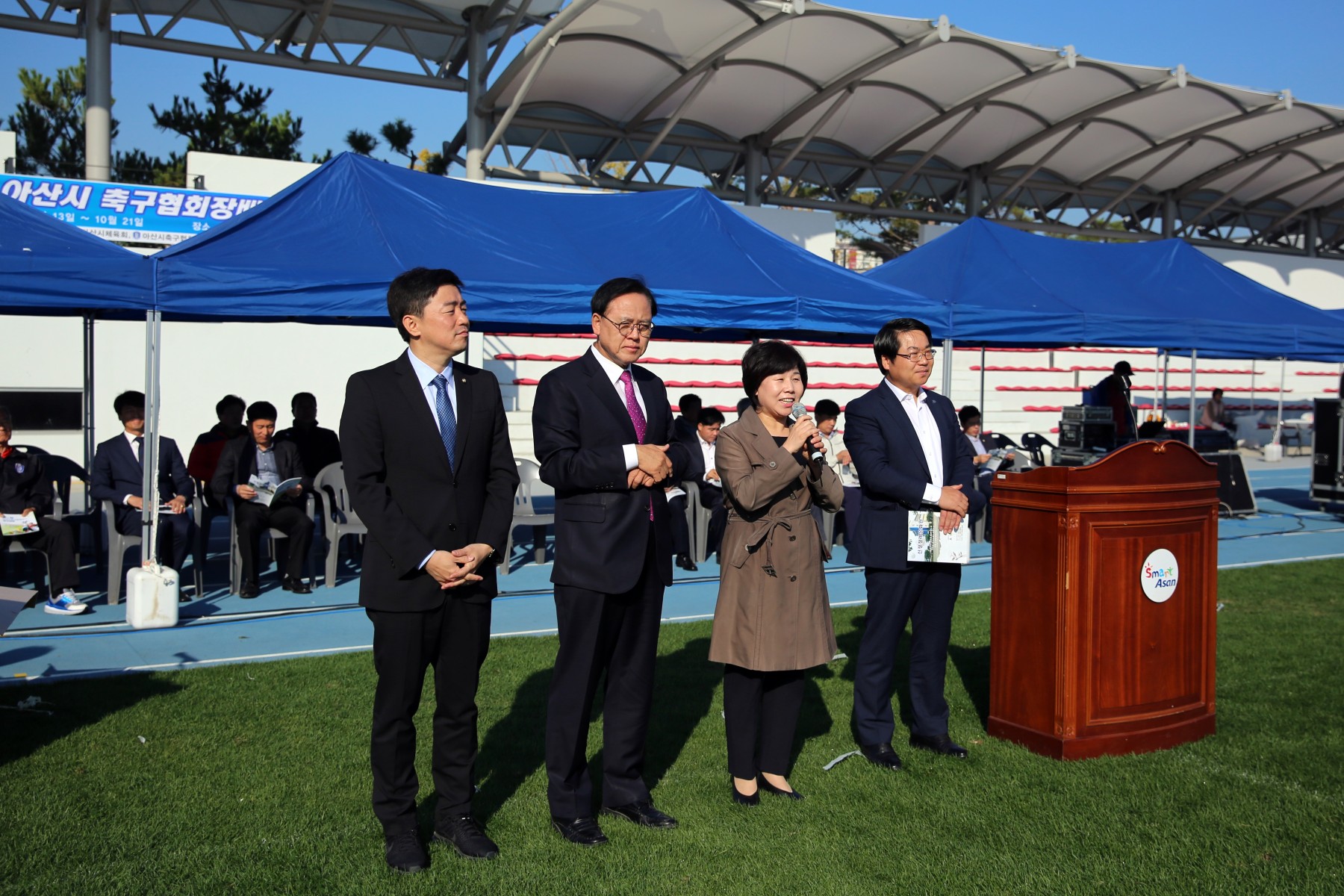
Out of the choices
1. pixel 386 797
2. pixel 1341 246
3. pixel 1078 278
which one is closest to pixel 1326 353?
pixel 1078 278

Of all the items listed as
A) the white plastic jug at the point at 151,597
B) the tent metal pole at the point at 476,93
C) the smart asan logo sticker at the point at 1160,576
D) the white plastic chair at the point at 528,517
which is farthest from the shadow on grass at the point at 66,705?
the tent metal pole at the point at 476,93

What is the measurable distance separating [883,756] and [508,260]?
5.36m

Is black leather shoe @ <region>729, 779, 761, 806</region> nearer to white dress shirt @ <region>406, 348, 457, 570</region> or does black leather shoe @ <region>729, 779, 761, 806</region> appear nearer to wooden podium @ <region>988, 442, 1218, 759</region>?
wooden podium @ <region>988, 442, 1218, 759</region>

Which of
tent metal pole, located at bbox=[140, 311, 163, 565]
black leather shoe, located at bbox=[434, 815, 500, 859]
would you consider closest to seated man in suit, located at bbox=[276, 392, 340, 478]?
tent metal pole, located at bbox=[140, 311, 163, 565]

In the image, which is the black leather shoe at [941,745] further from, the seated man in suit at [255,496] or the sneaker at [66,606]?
the sneaker at [66,606]

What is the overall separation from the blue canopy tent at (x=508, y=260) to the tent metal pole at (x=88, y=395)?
196 centimetres

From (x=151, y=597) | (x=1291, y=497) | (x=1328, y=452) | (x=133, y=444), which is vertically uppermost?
(x=133, y=444)

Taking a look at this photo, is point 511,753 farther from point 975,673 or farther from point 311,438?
point 311,438

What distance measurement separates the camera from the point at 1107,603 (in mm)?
4633

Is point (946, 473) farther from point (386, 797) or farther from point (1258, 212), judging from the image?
point (1258, 212)

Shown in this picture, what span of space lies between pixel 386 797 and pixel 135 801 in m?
1.24

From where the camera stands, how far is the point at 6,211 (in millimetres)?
7402

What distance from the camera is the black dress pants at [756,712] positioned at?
13.7ft

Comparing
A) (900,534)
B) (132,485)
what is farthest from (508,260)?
(900,534)
